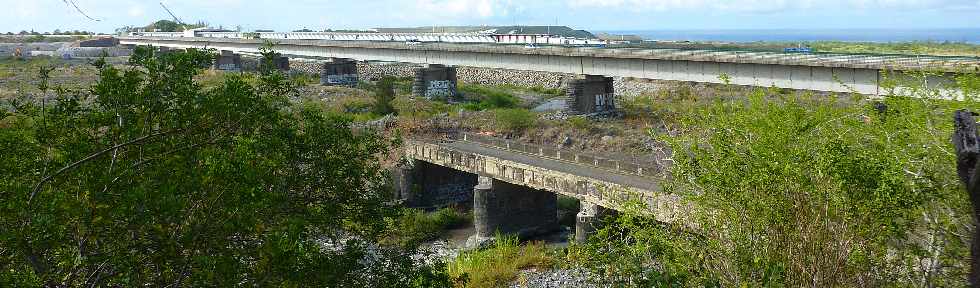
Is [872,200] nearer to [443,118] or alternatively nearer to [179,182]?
[179,182]

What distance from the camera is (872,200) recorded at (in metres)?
13.2

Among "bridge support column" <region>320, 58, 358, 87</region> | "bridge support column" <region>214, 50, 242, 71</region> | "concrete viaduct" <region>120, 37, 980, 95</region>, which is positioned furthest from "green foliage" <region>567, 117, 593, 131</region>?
"bridge support column" <region>214, 50, 242, 71</region>

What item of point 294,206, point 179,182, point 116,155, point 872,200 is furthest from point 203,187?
point 872,200

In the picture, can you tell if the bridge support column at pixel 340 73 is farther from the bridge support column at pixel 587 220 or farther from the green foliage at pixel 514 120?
the bridge support column at pixel 587 220

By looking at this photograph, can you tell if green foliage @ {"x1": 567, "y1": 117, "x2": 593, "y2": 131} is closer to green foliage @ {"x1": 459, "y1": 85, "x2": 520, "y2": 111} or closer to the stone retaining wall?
green foliage @ {"x1": 459, "y1": 85, "x2": 520, "y2": 111}

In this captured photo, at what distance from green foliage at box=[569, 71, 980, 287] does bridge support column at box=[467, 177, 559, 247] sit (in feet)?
57.4

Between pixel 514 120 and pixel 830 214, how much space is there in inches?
1696

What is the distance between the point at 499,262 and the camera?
96.3ft

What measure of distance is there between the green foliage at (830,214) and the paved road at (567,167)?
12.5 m

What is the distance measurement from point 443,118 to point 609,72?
42.2 ft

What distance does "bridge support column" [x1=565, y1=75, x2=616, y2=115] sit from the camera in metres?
59.0

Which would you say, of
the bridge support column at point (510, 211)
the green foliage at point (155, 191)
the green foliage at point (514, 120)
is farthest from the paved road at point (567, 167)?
the green foliage at point (155, 191)

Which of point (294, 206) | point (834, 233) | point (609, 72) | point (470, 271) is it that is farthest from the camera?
point (609, 72)

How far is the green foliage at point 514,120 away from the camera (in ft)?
181
